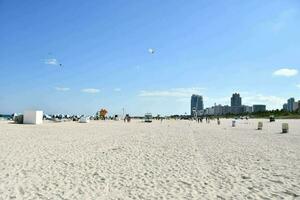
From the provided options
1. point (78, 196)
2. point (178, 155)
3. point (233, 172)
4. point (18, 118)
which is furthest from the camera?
point (18, 118)

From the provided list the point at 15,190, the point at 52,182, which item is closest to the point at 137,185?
the point at 52,182

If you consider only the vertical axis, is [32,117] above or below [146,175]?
above

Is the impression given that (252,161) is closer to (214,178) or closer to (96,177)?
(214,178)

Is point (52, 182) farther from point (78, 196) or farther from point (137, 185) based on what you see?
point (137, 185)

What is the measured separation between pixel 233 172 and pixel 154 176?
2.47 meters

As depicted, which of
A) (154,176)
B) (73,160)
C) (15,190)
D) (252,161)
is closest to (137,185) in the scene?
(154,176)

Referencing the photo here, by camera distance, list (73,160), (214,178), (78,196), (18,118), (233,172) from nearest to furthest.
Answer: (78,196), (214,178), (233,172), (73,160), (18,118)

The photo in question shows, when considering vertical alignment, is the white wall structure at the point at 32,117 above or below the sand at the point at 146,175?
above

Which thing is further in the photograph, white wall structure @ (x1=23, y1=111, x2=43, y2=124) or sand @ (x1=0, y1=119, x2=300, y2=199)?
white wall structure @ (x1=23, y1=111, x2=43, y2=124)

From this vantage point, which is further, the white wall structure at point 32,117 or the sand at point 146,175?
the white wall structure at point 32,117

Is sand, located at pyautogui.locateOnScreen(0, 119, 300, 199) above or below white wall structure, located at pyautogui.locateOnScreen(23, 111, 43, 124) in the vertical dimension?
below

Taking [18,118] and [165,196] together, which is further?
[18,118]

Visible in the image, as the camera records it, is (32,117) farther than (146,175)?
Yes

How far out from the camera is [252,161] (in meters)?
12.6
